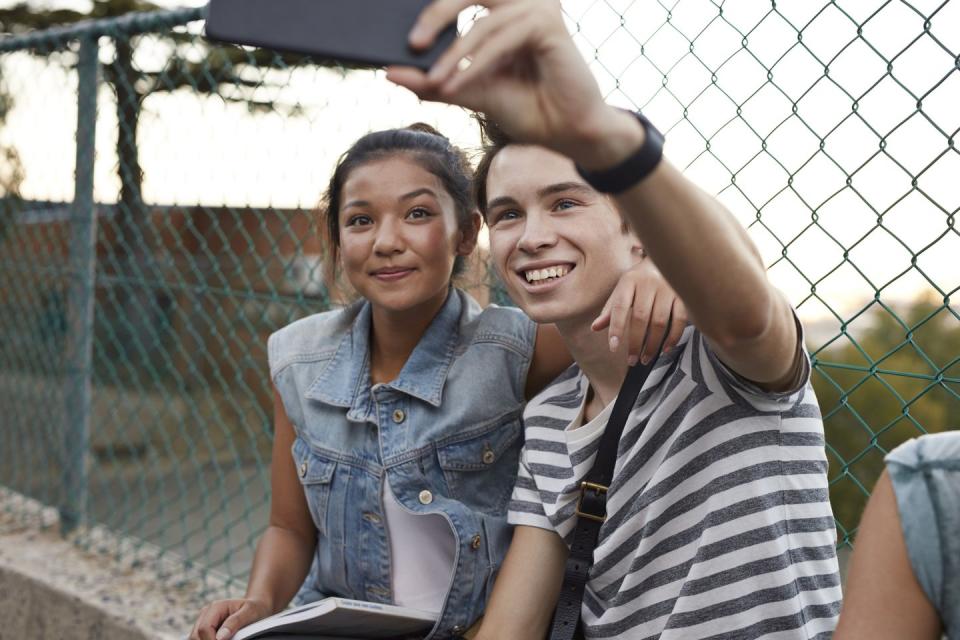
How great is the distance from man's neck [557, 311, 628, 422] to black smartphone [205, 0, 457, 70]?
0.88 metres

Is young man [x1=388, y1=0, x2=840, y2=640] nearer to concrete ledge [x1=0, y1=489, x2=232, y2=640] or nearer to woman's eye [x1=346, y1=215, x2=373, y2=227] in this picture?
woman's eye [x1=346, y1=215, x2=373, y2=227]

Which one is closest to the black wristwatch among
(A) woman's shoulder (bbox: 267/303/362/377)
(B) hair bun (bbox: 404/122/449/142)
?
(B) hair bun (bbox: 404/122/449/142)

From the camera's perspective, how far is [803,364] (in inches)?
54.4

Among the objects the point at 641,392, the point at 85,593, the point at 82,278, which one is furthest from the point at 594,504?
the point at 82,278

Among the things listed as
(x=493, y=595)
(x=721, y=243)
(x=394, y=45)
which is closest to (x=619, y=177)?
(x=721, y=243)

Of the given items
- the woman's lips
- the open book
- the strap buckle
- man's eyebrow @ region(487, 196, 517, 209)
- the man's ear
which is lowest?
the open book

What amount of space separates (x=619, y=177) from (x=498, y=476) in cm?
117

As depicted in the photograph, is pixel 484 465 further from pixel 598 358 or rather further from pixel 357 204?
pixel 357 204

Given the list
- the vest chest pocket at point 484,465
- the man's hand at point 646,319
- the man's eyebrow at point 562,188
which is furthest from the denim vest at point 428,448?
the man's hand at point 646,319

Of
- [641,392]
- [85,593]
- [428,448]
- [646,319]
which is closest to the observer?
[646,319]

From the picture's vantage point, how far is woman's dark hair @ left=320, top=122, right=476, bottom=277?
2123mm

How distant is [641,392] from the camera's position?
1.64 metres

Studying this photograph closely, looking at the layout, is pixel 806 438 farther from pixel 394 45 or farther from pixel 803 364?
pixel 394 45

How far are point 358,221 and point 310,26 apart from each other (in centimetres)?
120
